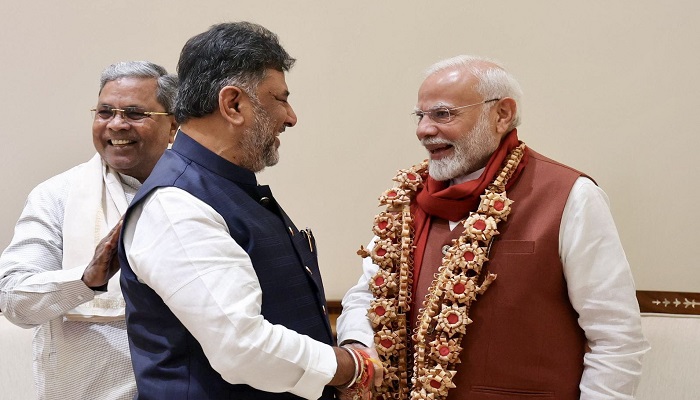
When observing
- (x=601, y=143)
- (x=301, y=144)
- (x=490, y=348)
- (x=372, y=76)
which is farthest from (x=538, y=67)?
(x=490, y=348)

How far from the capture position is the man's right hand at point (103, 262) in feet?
8.07

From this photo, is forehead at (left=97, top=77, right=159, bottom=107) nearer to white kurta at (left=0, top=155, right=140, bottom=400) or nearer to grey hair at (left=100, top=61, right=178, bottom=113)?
grey hair at (left=100, top=61, right=178, bottom=113)

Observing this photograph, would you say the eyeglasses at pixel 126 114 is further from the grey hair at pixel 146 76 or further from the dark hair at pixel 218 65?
the dark hair at pixel 218 65

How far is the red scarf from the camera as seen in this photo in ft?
8.59

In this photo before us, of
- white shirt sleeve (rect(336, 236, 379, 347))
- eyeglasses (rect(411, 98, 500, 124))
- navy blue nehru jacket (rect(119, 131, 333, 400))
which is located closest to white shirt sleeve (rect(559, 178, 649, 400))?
eyeglasses (rect(411, 98, 500, 124))

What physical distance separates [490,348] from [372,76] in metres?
1.79

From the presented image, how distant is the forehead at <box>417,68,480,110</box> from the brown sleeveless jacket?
40cm

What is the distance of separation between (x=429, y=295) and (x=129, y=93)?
4.07 feet

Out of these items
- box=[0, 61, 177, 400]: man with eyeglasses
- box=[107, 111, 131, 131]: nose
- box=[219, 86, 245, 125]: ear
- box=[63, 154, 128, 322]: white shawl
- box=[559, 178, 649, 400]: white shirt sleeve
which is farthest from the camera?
box=[107, 111, 131, 131]: nose

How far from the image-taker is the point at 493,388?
8.14ft

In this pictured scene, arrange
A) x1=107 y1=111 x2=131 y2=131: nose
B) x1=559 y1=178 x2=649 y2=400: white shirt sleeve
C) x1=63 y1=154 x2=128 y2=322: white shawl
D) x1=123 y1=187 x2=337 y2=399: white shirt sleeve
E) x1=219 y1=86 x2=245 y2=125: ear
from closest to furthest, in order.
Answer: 1. x1=123 y1=187 x2=337 y2=399: white shirt sleeve
2. x1=219 y1=86 x2=245 y2=125: ear
3. x1=559 y1=178 x2=649 y2=400: white shirt sleeve
4. x1=63 y1=154 x2=128 y2=322: white shawl
5. x1=107 y1=111 x2=131 y2=131: nose

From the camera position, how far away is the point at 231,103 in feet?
7.05

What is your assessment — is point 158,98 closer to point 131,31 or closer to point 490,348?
point 131,31

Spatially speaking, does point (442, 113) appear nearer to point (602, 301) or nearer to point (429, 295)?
point (429, 295)
